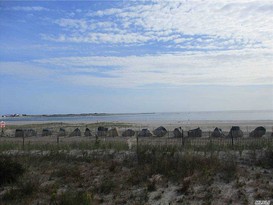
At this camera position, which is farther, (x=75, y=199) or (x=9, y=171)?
(x=9, y=171)

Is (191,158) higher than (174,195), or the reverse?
(191,158)

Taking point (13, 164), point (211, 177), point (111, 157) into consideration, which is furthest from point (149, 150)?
point (13, 164)

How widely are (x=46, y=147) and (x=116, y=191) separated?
835 cm

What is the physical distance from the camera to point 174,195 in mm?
11008

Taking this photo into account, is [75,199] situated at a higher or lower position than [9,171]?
lower

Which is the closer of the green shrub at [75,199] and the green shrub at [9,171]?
the green shrub at [75,199]

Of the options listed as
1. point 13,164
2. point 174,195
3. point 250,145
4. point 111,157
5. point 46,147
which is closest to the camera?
point 174,195

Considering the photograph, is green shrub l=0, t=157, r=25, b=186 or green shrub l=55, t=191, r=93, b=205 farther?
green shrub l=0, t=157, r=25, b=186

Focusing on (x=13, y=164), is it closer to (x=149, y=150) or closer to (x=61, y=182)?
(x=61, y=182)

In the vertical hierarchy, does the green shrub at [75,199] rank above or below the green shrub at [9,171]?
below

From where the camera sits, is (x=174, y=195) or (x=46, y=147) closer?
(x=174, y=195)

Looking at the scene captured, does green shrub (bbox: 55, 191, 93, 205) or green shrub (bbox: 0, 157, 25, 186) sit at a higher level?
green shrub (bbox: 0, 157, 25, 186)

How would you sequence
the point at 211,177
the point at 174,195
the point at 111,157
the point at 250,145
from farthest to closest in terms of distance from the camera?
the point at 250,145 → the point at 111,157 → the point at 211,177 → the point at 174,195

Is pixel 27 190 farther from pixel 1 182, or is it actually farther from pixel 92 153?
pixel 92 153
